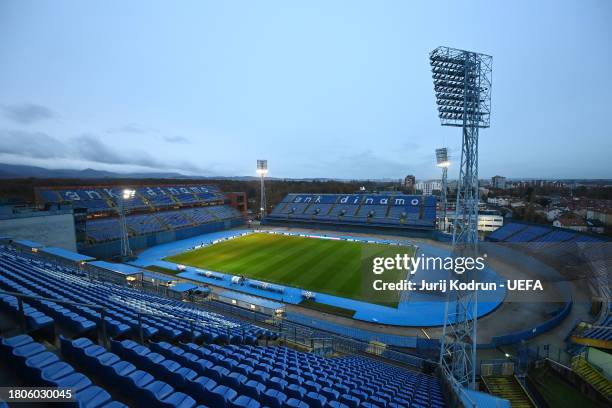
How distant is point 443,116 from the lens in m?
10.5

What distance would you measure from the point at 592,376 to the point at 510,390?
374cm

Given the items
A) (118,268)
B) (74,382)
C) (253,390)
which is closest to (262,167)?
(118,268)

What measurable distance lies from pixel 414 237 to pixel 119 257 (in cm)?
3657

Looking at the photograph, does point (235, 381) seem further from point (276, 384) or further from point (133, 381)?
point (133, 381)

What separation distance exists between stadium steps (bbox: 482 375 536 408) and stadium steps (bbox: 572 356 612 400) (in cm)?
285

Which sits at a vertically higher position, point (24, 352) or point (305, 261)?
point (24, 352)

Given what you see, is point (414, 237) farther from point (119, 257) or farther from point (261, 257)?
point (119, 257)

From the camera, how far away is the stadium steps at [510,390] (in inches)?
428

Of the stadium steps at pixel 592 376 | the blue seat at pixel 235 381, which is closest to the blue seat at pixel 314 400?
the blue seat at pixel 235 381

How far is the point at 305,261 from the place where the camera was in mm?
28703

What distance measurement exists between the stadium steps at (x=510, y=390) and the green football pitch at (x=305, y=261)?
759 cm

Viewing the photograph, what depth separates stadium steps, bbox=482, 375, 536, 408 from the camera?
1086 cm

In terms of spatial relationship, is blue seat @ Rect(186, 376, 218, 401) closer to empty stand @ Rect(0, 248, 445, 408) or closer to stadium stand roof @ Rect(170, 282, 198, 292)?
empty stand @ Rect(0, 248, 445, 408)

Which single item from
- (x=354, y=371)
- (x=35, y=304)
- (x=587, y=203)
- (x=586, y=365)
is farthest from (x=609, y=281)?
(x=587, y=203)
